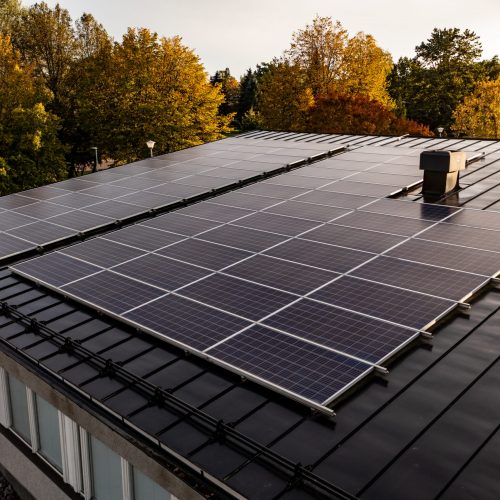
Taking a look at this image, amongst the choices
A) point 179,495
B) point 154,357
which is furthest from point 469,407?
point 154,357

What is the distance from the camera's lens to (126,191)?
26.4 meters

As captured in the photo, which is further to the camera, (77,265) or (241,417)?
(77,265)

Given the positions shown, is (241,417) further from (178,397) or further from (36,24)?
(36,24)

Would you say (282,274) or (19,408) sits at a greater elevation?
(282,274)

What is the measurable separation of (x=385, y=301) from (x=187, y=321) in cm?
474

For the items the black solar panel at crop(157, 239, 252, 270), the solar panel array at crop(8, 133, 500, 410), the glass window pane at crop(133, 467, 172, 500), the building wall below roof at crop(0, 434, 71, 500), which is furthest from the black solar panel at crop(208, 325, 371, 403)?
the building wall below roof at crop(0, 434, 71, 500)

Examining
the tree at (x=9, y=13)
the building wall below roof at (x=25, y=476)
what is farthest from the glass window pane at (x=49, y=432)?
the tree at (x=9, y=13)

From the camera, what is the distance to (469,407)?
1002cm

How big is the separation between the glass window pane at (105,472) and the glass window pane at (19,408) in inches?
142

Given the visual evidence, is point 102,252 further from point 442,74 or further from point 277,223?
point 442,74

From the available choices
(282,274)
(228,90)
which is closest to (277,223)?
(282,274)

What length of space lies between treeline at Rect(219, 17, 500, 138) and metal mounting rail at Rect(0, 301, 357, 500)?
58.2 m

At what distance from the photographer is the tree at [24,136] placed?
52.9 meters

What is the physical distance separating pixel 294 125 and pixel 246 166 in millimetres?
46593
